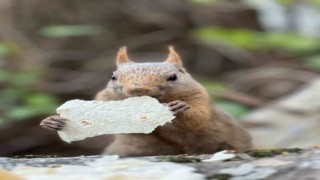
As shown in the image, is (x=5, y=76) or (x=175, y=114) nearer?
(x=175, y=114)

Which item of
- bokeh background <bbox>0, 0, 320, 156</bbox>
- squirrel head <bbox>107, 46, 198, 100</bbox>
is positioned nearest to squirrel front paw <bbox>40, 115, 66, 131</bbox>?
squirrel head <bbox>107, 46, 198, 100</bbox>

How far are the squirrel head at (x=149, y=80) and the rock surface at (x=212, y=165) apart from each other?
1.50 feet

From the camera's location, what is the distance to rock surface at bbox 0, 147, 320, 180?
173cm

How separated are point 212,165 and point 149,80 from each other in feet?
2.09

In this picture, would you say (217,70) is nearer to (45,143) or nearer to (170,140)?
(45,143)

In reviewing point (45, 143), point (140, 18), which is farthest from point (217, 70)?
point (45, 143)

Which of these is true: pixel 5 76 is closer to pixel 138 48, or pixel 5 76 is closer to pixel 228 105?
pixel 228 105

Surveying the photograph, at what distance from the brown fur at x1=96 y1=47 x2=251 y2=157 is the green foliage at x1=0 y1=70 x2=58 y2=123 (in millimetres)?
1713

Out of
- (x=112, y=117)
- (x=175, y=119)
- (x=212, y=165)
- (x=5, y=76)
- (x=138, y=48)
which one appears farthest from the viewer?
(x=138, y=48)

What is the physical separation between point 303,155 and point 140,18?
496cm

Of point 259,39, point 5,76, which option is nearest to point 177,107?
point 5,76

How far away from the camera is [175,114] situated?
2.37 metres

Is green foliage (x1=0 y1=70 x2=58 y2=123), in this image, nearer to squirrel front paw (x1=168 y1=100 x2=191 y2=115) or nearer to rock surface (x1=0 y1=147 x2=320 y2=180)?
squirrel front paw (x1=168 y1=100 x2=191 y2=115)

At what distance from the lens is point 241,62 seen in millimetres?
6535
